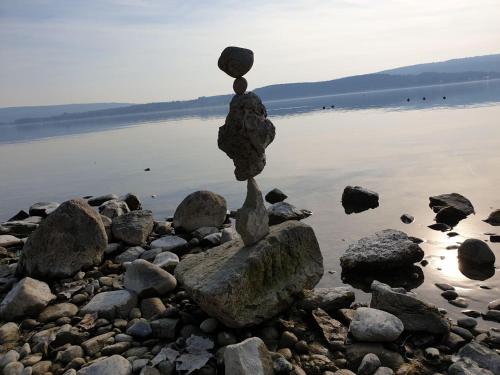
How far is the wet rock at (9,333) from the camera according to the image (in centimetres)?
733

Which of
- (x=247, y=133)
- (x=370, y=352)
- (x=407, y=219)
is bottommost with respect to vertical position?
(x=407, y=219)

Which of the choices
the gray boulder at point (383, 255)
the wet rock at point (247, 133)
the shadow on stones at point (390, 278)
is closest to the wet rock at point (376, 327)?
the shadow on stones at point (390, 278)

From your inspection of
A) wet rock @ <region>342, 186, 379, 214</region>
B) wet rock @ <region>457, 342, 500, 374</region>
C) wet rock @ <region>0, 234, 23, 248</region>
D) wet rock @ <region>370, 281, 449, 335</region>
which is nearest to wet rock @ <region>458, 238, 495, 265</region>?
wet rock @ <region>370, 281, 449, 335</region>

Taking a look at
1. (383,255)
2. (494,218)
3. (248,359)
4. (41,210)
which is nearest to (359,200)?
(494,218)

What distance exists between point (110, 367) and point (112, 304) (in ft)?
6.67

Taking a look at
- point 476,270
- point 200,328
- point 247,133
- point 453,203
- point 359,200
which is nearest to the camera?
point 200,328

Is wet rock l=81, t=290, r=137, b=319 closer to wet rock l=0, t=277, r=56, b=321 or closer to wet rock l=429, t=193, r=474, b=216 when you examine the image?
wet rock l=0, t=277, r=56, b=321

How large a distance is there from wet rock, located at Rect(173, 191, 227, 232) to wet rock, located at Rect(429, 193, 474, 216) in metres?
7.25

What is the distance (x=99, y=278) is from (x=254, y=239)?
4038 mm

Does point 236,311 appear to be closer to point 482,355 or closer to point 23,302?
point 482,355

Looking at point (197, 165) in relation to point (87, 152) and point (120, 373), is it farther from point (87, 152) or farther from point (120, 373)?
point (120, 373)

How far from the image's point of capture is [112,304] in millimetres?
8062

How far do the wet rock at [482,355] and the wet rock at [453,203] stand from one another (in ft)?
25.7

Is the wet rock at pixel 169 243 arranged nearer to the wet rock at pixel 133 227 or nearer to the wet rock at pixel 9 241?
the wet rock at pixel 133 227
